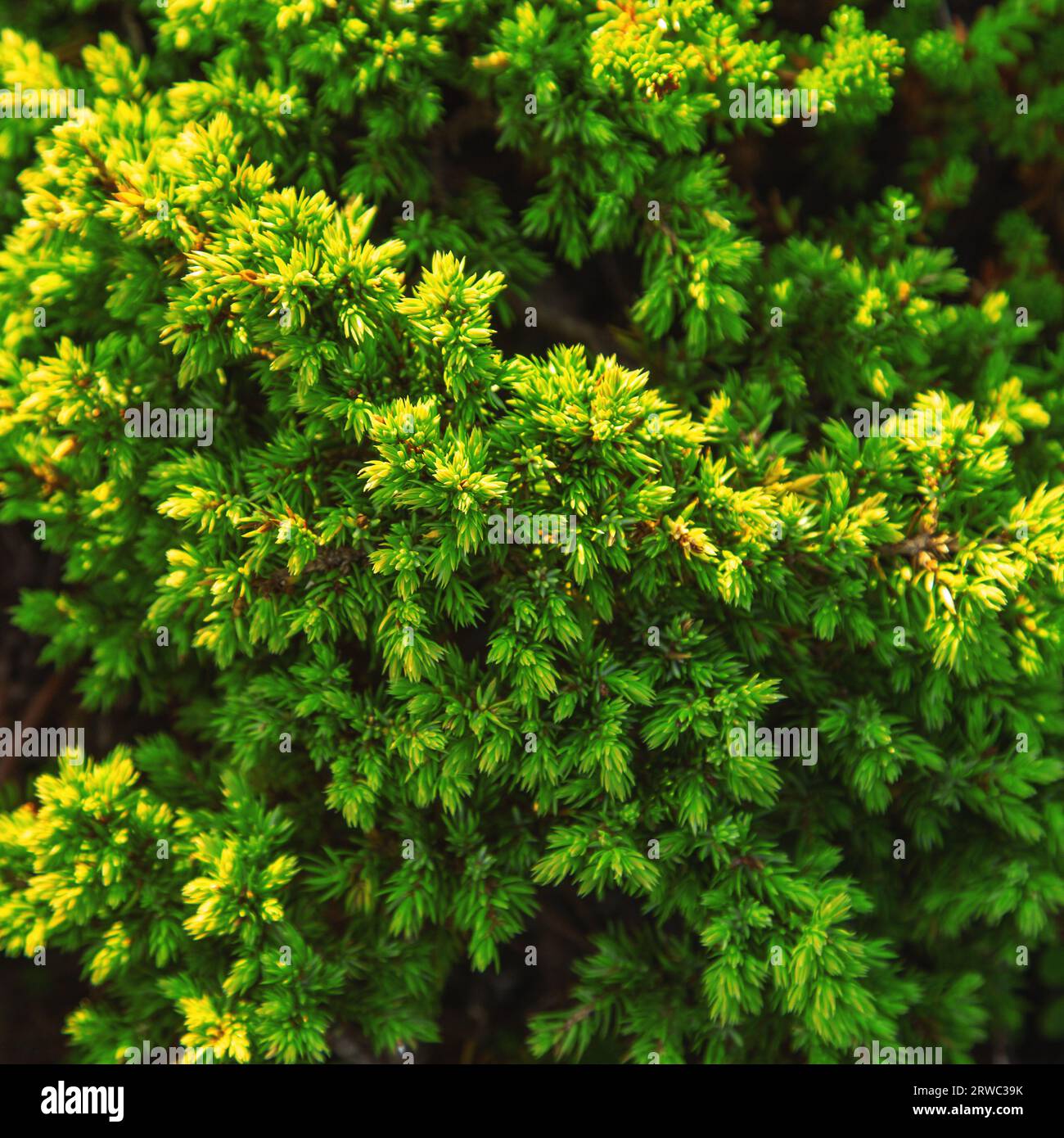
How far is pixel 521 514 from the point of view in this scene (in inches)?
57.6

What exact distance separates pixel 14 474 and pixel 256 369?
587 mm

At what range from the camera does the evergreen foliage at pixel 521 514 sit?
1.47 metres

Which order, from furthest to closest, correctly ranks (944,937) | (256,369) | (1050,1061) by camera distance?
(1050,1061)
(944,937)
(256,369)

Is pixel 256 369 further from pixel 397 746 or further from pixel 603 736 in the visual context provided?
pixel 603 736

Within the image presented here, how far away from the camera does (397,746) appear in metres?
1.52

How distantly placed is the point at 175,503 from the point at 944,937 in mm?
1821

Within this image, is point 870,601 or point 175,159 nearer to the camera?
point 175,159

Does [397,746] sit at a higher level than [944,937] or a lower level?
higher

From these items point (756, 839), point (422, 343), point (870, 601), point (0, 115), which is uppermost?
point (0, 115)

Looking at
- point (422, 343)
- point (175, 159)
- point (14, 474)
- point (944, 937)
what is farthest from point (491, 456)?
point (944, 937)

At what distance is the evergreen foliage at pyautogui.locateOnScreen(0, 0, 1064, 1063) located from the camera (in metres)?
1.47
